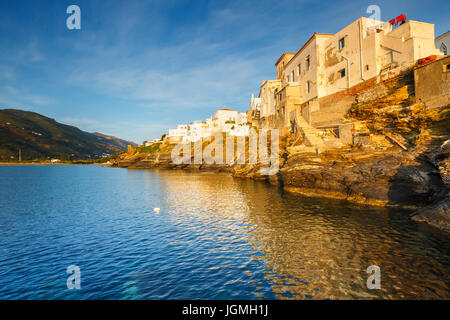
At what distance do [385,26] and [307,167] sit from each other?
852 inches

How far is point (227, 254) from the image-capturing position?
46.5 feet

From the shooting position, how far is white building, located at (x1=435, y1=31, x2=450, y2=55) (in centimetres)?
3400

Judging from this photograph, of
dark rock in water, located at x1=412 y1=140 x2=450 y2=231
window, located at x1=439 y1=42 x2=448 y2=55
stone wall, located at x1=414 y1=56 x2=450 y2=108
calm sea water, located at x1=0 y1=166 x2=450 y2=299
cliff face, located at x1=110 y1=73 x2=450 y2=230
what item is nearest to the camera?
calm sea water, located at x1=0 y1=166 x2=450 y2=299

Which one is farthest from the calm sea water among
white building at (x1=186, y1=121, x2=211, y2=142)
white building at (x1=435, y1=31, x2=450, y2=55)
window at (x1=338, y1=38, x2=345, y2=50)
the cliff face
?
white building at (x1=186, y1=121, x2=211, y2=142)

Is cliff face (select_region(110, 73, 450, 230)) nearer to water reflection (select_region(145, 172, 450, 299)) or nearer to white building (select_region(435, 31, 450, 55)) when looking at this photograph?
water reflection (select_region(145, 172, 450, 299))

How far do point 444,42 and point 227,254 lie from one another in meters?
45.8

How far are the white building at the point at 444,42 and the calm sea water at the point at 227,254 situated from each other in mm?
29972

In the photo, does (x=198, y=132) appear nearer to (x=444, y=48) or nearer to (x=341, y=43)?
(x=341, y=43)

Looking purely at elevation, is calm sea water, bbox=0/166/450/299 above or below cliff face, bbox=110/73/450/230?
below

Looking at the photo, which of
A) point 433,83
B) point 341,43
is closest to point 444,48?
point 341,43

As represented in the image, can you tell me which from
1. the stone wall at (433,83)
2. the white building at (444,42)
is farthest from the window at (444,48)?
the stone wall at (433,83)

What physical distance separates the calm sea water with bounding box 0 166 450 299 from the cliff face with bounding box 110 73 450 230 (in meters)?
2.71

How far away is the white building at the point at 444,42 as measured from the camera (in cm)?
3400

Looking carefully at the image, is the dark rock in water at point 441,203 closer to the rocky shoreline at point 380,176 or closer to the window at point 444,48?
the rocky shoreline at point 380,176
